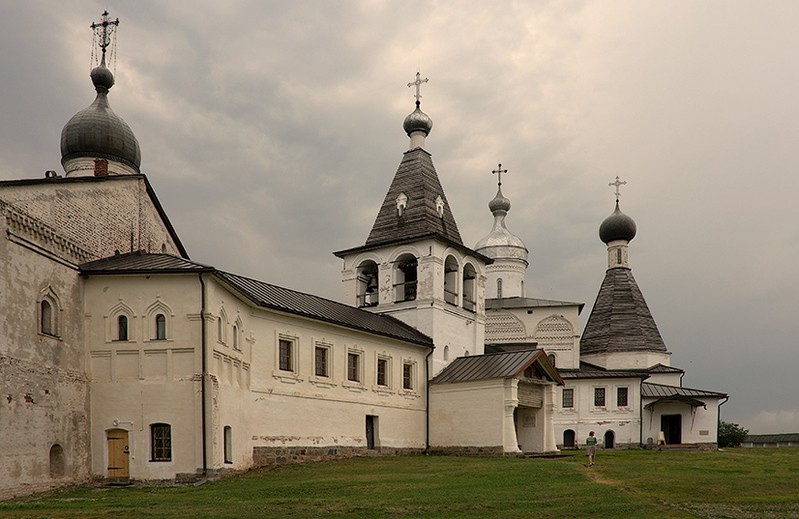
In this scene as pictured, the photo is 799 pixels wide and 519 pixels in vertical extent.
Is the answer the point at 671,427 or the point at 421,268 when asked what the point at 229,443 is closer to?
the point at 421,268

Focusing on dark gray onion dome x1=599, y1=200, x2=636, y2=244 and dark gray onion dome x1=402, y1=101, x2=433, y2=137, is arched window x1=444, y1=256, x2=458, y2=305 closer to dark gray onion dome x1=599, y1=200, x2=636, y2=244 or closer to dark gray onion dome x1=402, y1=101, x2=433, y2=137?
dark gray onion dome x1=402, y1=101, x2=433, y2=137

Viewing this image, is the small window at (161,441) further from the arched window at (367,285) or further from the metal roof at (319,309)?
the arched window at (367,285)

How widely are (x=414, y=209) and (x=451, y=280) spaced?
3477 mm

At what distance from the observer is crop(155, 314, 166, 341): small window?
2081 centimetres

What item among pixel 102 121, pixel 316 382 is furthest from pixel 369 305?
pixel 102 121

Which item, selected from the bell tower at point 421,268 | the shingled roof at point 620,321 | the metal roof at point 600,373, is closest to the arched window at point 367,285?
the bell tower at point 421,268

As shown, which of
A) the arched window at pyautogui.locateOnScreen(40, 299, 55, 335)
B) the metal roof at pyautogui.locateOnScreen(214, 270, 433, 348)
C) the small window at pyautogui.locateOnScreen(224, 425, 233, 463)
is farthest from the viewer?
the metal roof at pyautogui.locateOnScreen(214, 270, 433, 348)

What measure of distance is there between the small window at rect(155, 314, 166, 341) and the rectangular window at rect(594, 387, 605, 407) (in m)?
27.1

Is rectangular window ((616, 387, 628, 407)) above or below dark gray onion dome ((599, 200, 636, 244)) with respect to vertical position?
below

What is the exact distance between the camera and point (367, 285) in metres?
36.4

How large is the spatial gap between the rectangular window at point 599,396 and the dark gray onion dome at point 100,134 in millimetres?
25043

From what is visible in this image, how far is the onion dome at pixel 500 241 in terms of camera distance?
51406mm

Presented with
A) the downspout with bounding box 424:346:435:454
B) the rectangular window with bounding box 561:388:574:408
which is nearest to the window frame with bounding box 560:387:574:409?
the rectangular window with bounding box 561:388:574:408

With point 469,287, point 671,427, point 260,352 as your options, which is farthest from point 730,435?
point 260,352
